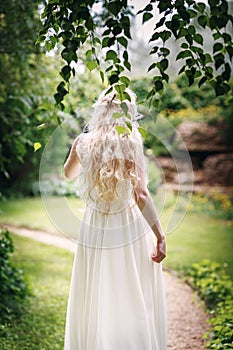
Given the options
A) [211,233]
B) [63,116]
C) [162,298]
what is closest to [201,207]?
[211,233]

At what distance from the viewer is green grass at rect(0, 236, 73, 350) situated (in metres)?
3.71

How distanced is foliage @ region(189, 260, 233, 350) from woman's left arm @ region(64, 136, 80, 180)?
153cm

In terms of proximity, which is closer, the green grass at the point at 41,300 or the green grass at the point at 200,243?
the green grass at the point at 41,300

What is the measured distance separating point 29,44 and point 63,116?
28.5 inches

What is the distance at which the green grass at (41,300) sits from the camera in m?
3.71

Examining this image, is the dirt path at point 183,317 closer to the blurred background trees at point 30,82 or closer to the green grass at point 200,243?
the green grass at point 200,243

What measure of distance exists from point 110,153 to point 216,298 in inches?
101

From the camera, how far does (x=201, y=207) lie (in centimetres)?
942

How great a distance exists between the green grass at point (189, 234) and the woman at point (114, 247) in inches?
118

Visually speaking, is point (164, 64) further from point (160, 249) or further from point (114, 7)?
point (160, 249)

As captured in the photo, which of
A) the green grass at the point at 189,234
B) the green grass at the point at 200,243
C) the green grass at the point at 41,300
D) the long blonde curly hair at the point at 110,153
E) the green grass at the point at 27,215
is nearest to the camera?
the long blonde curly hair at the point at 110,153

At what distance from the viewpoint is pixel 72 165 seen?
292cm

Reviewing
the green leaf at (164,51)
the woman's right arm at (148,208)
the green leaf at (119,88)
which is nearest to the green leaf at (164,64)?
the green leaf at (164,51)

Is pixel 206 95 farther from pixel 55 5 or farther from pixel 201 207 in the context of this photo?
Result: pixel 55 5
